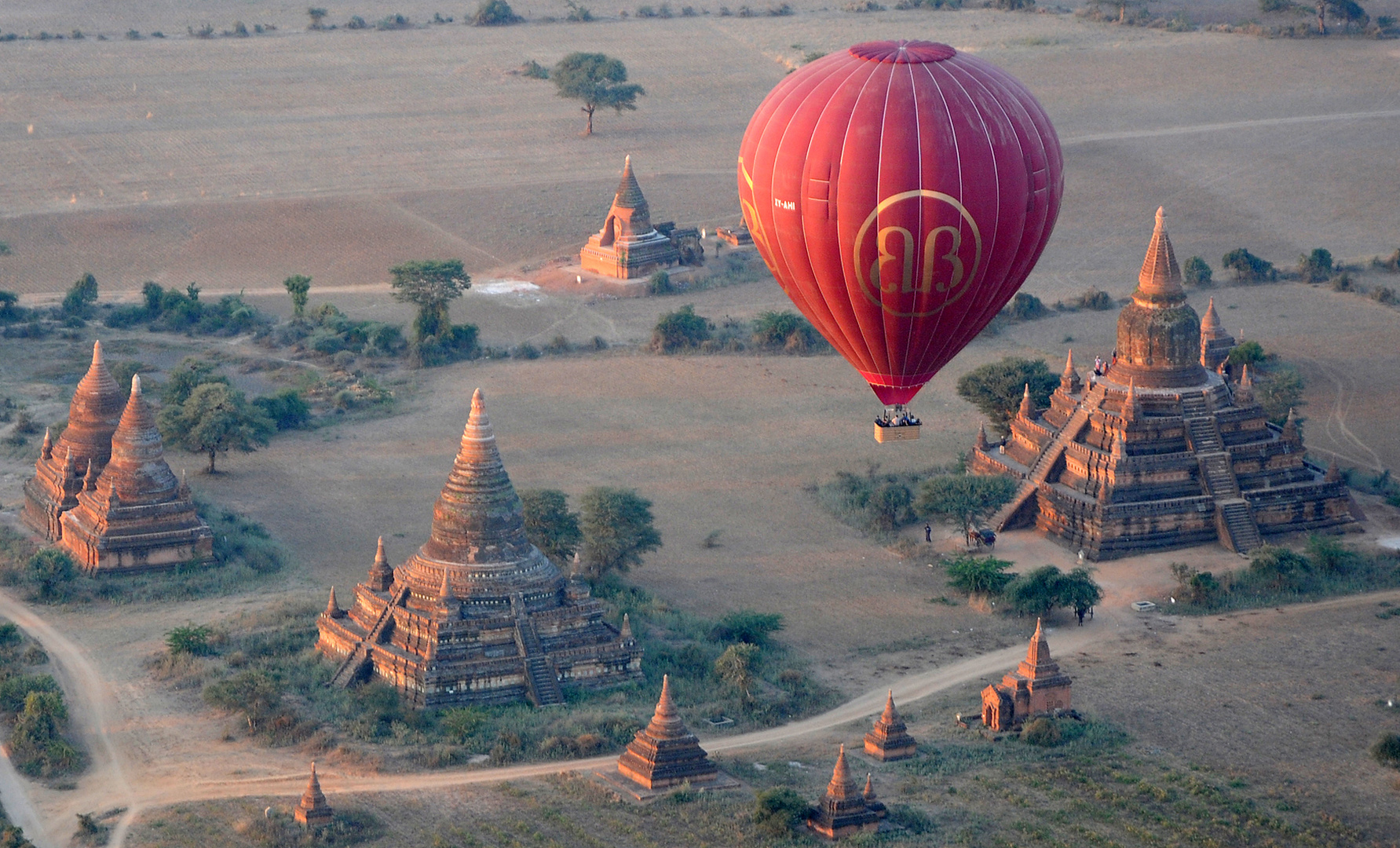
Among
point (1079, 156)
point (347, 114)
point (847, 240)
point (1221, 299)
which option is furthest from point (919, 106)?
point (347, 114)

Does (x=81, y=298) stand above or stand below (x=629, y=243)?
below

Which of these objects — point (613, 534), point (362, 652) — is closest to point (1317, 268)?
point (613, 534)

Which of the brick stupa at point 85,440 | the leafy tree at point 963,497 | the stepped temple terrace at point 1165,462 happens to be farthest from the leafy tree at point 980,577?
the brick stupa at point 85,440

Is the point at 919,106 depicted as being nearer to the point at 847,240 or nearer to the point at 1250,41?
the point at 847,240

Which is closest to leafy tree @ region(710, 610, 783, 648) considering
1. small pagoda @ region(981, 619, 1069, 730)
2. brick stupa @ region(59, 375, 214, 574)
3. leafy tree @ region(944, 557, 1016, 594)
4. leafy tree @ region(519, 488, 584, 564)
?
leafy tree @ region(519, 488, 584, 564)

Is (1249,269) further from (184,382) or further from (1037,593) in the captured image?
(184,382)

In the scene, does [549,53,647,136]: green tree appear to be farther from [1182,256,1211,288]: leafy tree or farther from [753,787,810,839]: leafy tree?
[753,787,810,839]: leafy tree
